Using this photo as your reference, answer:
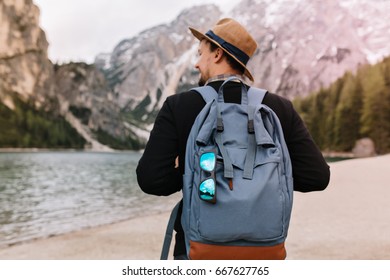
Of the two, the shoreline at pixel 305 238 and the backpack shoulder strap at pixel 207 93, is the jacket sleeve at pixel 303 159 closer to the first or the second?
the backpack shoulder strap at pixel 207 93

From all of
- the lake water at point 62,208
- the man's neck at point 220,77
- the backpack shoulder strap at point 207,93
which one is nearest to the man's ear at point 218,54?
the man's neck at point 220,77

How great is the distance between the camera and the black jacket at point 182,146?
2.45 meters

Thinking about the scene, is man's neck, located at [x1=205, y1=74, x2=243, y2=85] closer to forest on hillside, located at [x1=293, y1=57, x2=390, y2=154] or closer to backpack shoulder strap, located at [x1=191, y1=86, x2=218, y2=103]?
backpack shoulder strap, located at [x1=191, y1=86, x2=218, y2=103]

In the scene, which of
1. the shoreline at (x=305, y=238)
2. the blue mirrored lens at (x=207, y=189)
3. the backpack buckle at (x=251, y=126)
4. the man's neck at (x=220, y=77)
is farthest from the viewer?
the shoreline at (x=305, y=238)

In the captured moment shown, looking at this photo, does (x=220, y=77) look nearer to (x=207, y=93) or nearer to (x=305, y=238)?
(x=207, y=93)

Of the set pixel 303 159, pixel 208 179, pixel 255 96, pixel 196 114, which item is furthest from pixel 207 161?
pixel 303 159

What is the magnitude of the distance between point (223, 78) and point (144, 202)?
21.9 meters

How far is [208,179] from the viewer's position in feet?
7.35

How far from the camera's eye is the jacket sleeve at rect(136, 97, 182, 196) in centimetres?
244

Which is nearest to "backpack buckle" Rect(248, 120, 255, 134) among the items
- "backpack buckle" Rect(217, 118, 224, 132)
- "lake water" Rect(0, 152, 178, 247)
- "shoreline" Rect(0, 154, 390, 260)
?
"backpack buckle" Rect(217, 118, 224, 132)

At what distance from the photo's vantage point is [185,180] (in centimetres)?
237

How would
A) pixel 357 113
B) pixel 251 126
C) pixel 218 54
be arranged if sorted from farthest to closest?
pixel 357 113
pixel 218 54
pixel 251 126

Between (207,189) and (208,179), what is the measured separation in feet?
0.17
